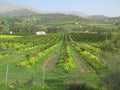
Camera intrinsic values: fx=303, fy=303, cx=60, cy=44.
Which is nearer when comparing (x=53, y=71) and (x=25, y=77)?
(x=25, y=77)

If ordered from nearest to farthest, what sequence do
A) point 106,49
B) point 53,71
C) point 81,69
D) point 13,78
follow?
point 13,78 < point 106,49 < point 53,71 < point 81,69

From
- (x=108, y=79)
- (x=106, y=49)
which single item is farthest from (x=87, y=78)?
(x=108, y=79)

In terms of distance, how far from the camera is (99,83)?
2422 centimetres

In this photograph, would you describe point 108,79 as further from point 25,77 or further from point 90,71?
point 90,71

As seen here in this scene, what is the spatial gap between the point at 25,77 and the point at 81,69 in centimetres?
1021

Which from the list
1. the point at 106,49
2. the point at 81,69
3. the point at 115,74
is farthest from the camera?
the point at 81,69

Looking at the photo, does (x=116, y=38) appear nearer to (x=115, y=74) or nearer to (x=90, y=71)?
(x=90, y=71)

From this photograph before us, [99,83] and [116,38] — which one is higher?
[116,38]

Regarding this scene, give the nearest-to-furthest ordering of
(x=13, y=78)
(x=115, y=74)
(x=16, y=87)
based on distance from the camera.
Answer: (x=115, y=74)
(x=16, y=87)
(x=13, y=78)

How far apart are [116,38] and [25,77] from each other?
10.4 m

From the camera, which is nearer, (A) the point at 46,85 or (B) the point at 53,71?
(A) the point at 46,85

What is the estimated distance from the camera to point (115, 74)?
21.6 m

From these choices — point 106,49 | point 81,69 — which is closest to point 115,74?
point 106,49

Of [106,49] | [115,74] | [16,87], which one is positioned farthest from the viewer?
[106,49]
